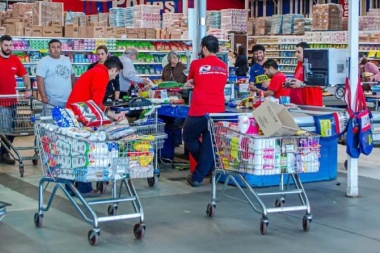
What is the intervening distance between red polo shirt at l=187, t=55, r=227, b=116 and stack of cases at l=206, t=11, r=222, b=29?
1619 centimetres

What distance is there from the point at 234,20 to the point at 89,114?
1699cm

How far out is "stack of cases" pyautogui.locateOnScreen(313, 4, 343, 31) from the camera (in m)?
22.0

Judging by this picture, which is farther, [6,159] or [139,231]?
[6,159]

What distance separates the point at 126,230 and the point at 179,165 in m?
3.58

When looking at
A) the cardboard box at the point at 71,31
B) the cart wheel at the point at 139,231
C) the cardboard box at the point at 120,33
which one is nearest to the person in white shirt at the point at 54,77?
the cart wheel at the point at 139,231

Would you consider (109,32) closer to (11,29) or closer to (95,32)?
(95,32)

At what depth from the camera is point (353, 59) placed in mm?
8000

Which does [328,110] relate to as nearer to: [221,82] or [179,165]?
[221,82]

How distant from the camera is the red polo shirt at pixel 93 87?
748cm

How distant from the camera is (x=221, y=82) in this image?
829 centimetres

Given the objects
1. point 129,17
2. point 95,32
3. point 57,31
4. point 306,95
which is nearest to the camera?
point 306,95

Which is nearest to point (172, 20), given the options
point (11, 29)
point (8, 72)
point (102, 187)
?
point (11, 29)

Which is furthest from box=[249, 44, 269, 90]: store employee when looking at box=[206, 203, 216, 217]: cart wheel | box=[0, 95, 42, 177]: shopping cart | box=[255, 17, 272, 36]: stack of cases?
box=[255, 17, 272, 36]: stack of cases

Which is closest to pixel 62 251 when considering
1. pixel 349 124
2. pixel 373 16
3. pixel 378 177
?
pixel 349 124
